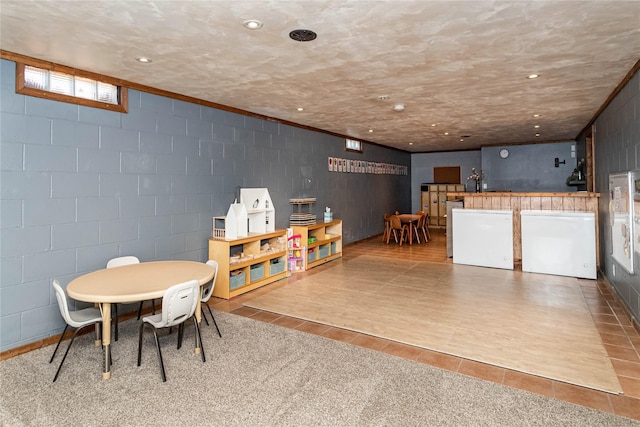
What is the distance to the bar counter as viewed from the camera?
562cm

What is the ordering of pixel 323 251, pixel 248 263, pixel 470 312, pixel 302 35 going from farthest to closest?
pixel 323 251 → pixel 248 263 → pixel 470 312 → pixel 302 35

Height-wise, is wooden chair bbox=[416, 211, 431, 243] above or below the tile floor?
above

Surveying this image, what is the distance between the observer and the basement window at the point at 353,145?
8.12 metres

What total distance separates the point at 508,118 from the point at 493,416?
5367mm

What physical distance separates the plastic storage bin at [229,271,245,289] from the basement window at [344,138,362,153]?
14.4 ft

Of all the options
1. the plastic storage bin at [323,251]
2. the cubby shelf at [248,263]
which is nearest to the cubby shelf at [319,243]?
the plastic storage bin at [323,251]

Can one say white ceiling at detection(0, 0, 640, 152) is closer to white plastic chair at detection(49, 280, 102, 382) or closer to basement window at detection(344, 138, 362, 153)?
white plastic chair at detection(49, 280, 102, 382)

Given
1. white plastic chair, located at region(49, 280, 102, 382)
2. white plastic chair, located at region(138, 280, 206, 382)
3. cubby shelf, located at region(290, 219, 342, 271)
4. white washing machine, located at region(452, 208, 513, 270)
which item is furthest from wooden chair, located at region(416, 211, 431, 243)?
white plastic chair, located at region(49, 280, 102, 382)

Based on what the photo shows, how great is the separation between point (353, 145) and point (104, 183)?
5.79 metres

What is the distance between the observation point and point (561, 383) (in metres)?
2.48

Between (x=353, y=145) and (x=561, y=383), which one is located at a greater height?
(x=353, y=145)

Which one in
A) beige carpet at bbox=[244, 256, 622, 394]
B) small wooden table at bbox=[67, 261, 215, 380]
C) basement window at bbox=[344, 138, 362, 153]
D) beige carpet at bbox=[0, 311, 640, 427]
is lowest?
beige carpet at bbox=[0, 311, 640, 427]

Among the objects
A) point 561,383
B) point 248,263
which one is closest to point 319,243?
point 248,263

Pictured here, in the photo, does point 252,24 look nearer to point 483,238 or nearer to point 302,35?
point 302,35
